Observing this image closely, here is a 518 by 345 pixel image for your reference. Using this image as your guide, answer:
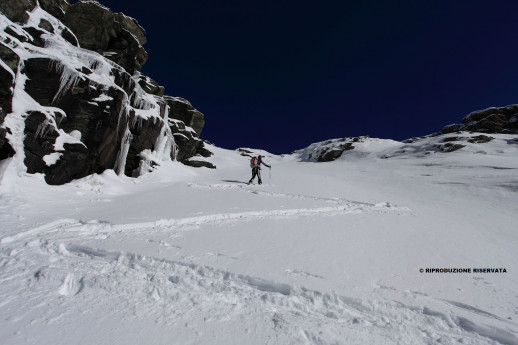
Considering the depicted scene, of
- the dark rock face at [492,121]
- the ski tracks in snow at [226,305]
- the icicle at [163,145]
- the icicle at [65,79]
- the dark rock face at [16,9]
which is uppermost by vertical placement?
the dark rock face at [492,121]

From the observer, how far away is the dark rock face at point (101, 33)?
19.7m

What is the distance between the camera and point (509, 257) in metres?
5.98

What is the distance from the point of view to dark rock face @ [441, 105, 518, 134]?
51688mm

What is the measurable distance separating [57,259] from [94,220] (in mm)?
2406

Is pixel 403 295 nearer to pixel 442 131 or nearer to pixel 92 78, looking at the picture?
pixel 92 78

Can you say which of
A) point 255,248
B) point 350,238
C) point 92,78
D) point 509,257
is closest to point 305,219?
point 350,238

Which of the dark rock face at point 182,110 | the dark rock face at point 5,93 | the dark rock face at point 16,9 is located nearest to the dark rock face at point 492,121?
the dark rock face at point 182,110

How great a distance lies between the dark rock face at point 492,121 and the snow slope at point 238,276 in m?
62.3

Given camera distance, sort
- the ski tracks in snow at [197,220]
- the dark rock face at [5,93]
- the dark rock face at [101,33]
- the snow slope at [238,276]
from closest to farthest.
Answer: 1. the snow slope at [238,276]
2. the ski tracks in snow at [197,220]
3. the dark rock face at [5,93]
4. the dark rock face at [101,33]

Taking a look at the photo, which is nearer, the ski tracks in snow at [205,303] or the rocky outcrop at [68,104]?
the ski tracks in snow at [205,303]

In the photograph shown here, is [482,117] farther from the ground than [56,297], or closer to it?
farther from the ground

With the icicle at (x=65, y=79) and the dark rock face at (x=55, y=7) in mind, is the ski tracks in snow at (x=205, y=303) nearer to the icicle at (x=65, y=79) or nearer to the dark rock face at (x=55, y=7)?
the icicle at (x=65, y=79)

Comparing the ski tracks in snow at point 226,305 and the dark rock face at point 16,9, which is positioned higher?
the dark rock face at point 16,9

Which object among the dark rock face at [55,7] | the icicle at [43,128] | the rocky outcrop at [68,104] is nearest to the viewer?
the rocky outcrop at [68,104]
